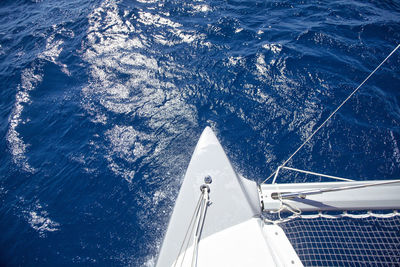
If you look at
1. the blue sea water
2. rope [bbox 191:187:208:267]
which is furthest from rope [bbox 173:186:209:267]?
the blue sea water

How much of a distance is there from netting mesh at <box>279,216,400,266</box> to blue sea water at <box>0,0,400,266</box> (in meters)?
1.22

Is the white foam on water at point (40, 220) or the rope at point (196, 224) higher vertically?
the rope at point (196, 224)

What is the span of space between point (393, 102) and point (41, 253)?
11.1 metres

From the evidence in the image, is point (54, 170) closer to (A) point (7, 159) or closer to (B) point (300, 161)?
(A) point (7, 159)

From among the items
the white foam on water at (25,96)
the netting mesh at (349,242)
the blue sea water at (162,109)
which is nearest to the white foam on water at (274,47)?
the blue sea water at (162,109)

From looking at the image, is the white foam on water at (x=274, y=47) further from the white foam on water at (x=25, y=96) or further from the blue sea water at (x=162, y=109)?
the white foam on water at (x=25, y=96)

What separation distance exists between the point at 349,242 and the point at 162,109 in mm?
6390

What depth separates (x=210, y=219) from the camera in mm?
3334

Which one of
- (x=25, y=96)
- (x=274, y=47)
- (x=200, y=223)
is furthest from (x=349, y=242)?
(x=25, y=96)

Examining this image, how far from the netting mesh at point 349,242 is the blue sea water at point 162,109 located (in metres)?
1.22

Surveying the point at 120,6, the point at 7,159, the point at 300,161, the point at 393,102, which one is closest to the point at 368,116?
the point at 393,102

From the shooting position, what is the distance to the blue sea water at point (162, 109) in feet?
17.0

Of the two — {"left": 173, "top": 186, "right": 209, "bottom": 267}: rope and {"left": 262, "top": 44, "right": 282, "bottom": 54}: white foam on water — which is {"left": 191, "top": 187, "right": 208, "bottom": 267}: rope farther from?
{"left": 262, "top": 44, "right": 282, "bottom": 54}: white foam on water

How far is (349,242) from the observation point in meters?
4.21
